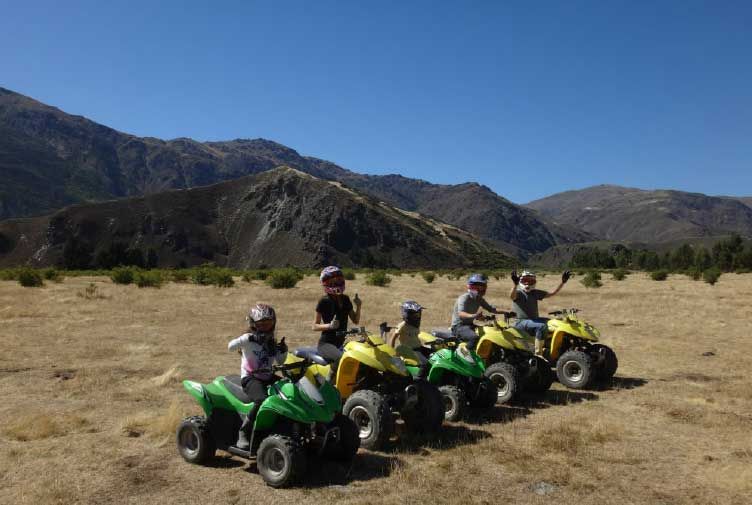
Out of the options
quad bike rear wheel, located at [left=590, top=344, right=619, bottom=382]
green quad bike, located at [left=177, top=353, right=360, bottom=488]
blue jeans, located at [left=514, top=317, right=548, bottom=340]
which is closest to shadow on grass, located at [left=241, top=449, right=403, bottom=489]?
green quad bike, located at [left=177, top=353, right=360, bottom=488]

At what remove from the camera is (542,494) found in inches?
245

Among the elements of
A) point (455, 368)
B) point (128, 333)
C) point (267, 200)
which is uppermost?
point (267, 200)

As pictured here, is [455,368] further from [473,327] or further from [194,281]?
[194,281]

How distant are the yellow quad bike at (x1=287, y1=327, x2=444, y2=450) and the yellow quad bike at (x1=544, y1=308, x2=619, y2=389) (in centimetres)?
439

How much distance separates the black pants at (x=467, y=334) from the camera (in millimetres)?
10484

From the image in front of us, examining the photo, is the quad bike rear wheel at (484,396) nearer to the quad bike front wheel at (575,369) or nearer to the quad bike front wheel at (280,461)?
the quad bike front wheel at (575,369)

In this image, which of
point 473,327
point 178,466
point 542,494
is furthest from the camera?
point 473,327

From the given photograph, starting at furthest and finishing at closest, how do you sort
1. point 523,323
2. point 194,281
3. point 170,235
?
point 170,235 → point 194,281 → point 523,323

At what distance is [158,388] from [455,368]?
240 inches

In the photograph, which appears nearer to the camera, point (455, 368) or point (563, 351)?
point (455, 368)

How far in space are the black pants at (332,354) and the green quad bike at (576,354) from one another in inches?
187

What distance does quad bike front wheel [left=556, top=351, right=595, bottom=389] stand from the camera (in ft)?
36.7

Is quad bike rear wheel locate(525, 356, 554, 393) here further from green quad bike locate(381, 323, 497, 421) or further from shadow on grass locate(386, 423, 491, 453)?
shadow on grass locate(386, 423, 491, 453)

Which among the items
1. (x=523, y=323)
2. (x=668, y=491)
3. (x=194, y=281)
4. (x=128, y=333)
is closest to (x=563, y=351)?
(x=523, y=323)
